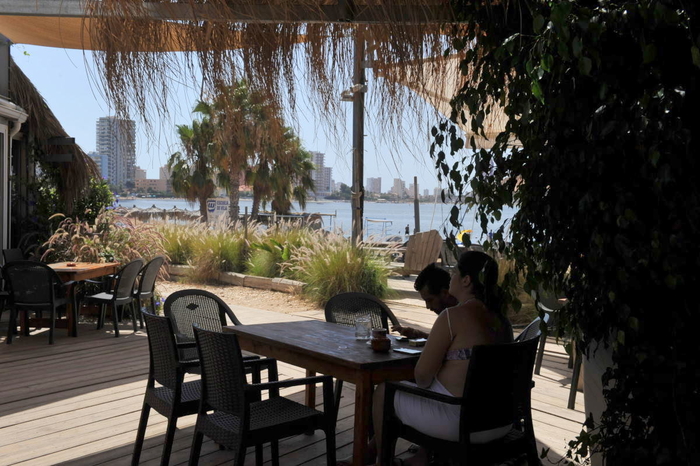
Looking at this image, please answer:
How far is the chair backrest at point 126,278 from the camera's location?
7.31 metres

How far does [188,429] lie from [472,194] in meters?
2.79

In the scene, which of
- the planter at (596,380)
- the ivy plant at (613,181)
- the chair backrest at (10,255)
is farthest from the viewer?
the chair backrest at (10,255)

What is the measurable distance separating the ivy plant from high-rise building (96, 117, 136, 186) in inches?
57.3

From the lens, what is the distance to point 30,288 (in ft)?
22.8

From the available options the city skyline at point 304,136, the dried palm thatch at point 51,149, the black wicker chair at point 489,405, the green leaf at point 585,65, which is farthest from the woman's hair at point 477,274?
the dried palm thatch at point 51,149

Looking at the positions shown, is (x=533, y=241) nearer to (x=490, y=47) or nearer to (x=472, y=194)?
(x=472, y=194)

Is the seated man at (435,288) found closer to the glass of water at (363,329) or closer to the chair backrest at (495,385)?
the glass of water at (363,329)

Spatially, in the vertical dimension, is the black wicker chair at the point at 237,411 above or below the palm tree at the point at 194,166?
below

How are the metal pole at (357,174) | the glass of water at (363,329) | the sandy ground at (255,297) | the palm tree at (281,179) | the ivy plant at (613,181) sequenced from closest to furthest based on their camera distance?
the ivy plant at (613,181), the glass of water at (363,329), the sandy ground at (255,297), the metal pole at (357,174), the palm tree at (281,179)

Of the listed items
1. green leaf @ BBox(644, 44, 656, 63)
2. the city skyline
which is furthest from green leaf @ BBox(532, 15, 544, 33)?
the city skyline

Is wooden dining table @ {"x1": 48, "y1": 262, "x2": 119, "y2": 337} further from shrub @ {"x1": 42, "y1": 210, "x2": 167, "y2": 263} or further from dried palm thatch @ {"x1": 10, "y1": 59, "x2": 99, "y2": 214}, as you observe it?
dried palm thatch @ {"x1": 10, "y1": 59, "x2": 99, "y2": 214}

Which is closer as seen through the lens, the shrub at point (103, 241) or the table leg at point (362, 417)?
the table leg at point (362, 417)

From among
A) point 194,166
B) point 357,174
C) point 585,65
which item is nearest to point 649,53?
point 585,65

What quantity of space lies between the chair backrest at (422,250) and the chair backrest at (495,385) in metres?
9.74
